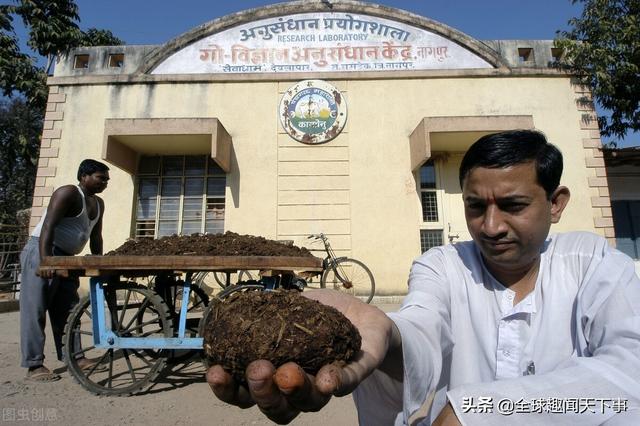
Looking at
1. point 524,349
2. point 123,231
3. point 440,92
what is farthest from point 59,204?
point 440,92

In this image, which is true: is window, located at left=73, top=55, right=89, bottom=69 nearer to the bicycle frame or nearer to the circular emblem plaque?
the circular emblem plaque

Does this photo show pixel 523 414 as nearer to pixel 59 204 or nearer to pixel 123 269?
pixel 123 269

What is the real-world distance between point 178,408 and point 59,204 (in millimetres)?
1950

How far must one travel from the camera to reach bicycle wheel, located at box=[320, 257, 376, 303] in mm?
7215

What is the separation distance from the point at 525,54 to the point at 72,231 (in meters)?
9.15

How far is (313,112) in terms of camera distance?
25.9 ft

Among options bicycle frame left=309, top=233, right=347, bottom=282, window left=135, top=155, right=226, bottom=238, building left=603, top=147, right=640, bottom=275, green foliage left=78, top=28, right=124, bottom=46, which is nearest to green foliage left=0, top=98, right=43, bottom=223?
green foliage left=78, top=28, right=124, bottom=46

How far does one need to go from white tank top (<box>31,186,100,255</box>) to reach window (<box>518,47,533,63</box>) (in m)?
8.61

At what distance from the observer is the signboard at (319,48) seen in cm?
812

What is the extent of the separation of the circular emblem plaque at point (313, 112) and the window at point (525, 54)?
13.1 ft

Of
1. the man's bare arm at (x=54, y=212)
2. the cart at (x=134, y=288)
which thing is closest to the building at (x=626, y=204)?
the cart at (x=134, y=288)

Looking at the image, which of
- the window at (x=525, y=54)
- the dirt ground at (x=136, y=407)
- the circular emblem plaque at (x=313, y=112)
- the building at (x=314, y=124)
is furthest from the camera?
the window at (x=525, y=54)

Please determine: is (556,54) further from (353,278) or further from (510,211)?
(510,211)

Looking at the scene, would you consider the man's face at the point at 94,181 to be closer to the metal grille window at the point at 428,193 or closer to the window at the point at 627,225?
the metal grille window at the point at 428,193
